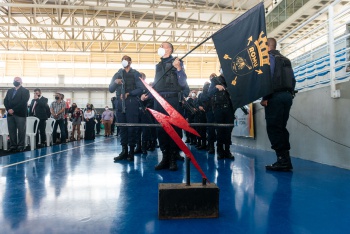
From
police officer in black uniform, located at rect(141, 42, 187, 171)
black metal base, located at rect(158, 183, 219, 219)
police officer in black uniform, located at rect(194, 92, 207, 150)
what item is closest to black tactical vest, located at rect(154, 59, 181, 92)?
police officer in black uniform, located at rect(141, 42, 187, 171)

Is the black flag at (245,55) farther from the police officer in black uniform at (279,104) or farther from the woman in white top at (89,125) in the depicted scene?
the woman in white top at (89,125)

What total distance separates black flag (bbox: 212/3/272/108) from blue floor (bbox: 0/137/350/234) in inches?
32.3

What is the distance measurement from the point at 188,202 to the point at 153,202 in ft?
1.31

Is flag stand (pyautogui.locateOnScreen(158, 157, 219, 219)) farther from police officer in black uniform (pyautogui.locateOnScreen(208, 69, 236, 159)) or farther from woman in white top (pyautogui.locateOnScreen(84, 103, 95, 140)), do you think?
woman in white top (pyautogui.locateOnScreen(84, 103, 95, 140))

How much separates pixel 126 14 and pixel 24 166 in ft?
55.5

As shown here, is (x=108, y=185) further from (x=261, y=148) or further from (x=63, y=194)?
(x=261, y=148)

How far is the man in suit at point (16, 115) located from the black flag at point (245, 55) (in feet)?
16.5

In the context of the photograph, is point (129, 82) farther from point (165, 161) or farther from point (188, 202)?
point (188, 202)

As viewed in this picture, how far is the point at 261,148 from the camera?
5.68 metres

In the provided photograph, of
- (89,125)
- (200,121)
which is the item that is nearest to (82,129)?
(89,125)

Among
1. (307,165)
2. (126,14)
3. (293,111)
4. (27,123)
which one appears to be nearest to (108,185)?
(307,165)

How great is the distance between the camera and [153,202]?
6.05 ft

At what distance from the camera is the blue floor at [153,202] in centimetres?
140

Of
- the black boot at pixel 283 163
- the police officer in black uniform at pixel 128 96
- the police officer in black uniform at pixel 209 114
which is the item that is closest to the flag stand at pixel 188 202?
the black boot at pixel 283 163
